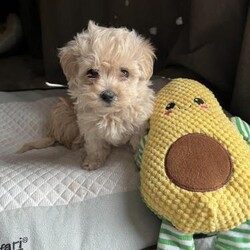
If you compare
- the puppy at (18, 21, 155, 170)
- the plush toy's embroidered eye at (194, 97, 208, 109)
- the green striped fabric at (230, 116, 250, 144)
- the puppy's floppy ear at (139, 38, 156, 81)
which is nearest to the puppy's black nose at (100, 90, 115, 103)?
the puppy at (18, 21, 155, 170)

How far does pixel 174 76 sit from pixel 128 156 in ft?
1.83

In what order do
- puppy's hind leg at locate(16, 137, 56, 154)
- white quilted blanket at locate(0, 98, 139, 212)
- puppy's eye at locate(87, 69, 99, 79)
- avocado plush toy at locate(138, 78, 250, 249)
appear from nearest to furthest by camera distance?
avocado plush toy at locate(138, 78, 250, 249) < white quilted blanket at locate(0, 98, 139, 212) < puppy's eye at locate(87, 69, 99, 79) < puppy's hind leg at locate(16, 137, 56, 154)

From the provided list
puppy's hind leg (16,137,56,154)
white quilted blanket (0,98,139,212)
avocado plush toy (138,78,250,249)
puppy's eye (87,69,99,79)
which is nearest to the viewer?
avocado plush toy (138,78,250,249)

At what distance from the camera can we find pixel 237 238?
3.19 ft

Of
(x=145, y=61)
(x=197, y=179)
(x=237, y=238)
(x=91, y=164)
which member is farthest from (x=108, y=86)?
(x=237, y=238)

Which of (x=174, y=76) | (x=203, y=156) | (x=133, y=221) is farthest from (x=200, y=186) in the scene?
(x=174, y=76)

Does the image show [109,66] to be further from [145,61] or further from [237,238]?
[237,238]

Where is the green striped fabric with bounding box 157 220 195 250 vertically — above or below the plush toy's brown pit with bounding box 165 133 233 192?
below

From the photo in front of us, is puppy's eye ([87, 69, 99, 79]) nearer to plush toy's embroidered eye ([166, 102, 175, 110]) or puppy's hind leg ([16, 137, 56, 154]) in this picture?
plush toy's embroidered eye ([166, 102, 175, 110])

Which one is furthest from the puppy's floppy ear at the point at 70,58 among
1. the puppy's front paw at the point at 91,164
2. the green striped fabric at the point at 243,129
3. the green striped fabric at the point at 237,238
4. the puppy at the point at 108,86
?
the green striped fabric at the point at 237,238

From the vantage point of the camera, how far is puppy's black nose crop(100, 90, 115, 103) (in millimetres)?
1176

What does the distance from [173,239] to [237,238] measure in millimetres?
155

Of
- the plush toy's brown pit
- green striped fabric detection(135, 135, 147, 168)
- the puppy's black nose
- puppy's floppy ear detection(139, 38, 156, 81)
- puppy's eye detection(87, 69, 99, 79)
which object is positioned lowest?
green striped fabric detection(135, 135, 147, 168)

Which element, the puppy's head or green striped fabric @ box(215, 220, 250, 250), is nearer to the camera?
green striped fabric @ box(215, 220, 250, 250)
